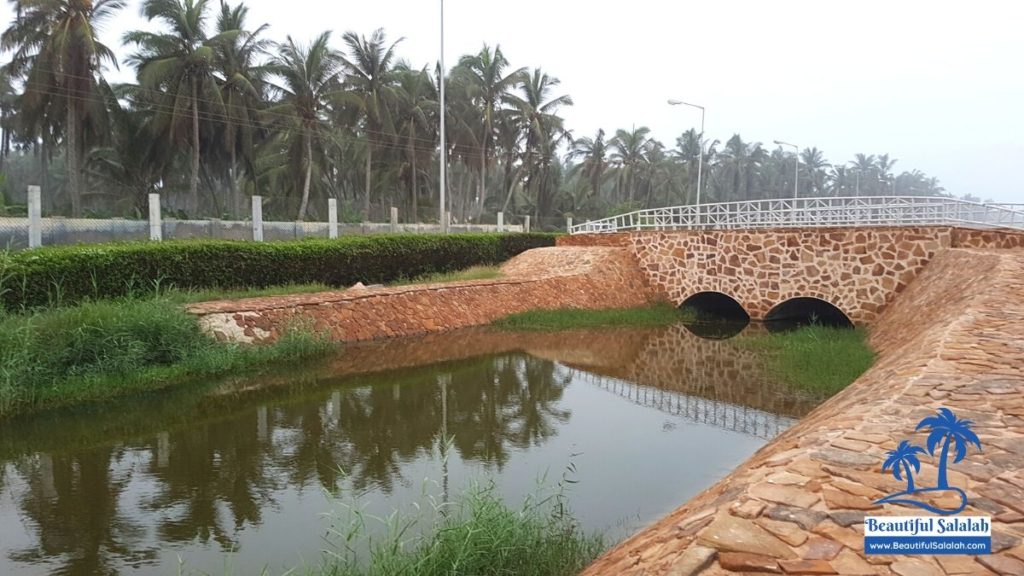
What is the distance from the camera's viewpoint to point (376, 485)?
532 cm

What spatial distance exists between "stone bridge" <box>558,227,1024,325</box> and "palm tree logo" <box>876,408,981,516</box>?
11.0 metres

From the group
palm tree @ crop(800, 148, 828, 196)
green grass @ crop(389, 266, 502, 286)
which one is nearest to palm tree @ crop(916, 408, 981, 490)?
green grass @ crop(389, 266, 502, 286)

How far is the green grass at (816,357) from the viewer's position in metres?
8.75

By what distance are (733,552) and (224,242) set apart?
11880 millimetres

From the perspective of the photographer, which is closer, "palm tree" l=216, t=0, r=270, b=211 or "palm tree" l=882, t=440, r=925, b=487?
"palm tree" l=882, t=440, r=925, b=487

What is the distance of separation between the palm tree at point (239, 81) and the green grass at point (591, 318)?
1943 cm

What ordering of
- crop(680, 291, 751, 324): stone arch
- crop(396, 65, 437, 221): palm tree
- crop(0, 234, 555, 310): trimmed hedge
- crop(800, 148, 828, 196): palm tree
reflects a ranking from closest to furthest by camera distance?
1. crop(0, 234, 555, 310): trimmed hedge
2. crop(680, 291, 751, 324): stone arch
3. crop(396, 65, 437, 221): palm tree
4. crop(800, 148, 828, 196): palm tree

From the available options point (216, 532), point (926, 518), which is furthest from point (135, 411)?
point (926, 518)

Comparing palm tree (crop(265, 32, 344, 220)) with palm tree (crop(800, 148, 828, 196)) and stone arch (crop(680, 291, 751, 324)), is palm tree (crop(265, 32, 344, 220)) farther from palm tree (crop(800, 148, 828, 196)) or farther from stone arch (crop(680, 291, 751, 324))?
palm tree (crop(800, 148, 828, 196))

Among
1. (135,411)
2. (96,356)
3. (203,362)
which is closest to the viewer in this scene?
(135,411)

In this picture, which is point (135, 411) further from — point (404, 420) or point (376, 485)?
point (376, 485)

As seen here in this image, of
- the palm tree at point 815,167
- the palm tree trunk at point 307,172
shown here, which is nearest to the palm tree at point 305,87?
the palm tree trunk at point 307,172

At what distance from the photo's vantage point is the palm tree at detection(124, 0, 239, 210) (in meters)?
25.1

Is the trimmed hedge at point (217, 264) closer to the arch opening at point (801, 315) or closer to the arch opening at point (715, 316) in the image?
the arch opening at point (715, 316)
